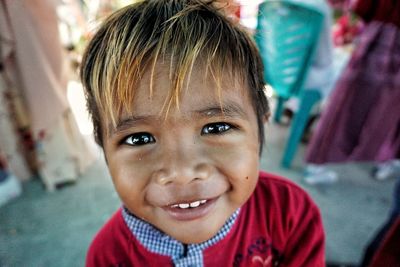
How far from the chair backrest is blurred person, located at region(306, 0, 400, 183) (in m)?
0.27

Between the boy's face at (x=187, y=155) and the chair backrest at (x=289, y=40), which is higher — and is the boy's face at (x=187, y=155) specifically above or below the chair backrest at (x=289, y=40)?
above

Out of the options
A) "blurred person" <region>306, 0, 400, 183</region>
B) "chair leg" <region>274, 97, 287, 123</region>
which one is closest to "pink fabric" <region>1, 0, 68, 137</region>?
"blurred person" <region>306, 0, 400, 183</region>

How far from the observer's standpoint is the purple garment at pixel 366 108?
1634 mm

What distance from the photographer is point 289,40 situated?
2.03m

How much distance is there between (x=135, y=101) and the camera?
0.55 meters

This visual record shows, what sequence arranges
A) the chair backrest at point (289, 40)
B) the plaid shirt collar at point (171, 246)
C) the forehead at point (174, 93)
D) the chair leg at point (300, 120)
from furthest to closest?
the chair leg at point (300, 120) → the chair backrest at point (289, 40) → the plaid shirt collar at point (171, 246) → the forehead at point (174, 93)

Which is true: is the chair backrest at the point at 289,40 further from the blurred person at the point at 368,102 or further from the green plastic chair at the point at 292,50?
the blurred person at the point at 368,102

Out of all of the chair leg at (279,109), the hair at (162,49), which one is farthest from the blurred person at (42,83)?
the chair leg at (279,109)

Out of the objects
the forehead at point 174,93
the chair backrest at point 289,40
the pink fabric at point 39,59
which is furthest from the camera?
the chair backrest at point 289,40

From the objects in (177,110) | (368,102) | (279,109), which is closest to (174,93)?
(177,110)

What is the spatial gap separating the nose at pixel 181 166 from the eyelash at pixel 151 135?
0.04 metres

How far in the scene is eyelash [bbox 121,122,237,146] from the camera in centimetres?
57

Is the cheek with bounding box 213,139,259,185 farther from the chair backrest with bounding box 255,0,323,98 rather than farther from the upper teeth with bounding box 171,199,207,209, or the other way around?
the chair backrest with bounding box 255,0,323,98

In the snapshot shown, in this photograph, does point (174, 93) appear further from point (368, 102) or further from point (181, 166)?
point (368, 102)
